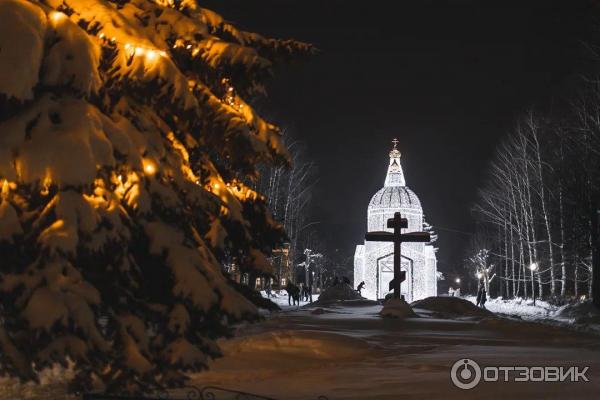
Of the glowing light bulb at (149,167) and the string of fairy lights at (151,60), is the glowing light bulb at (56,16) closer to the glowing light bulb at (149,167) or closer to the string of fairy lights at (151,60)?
the string of fairy lights at (151,60)

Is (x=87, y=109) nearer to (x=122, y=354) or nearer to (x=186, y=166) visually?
(x=186, y=166)

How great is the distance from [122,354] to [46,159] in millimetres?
1674

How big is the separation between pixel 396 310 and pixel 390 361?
37.5 ft

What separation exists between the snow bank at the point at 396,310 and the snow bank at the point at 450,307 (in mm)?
3567

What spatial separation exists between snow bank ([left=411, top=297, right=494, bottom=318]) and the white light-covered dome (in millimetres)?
31422

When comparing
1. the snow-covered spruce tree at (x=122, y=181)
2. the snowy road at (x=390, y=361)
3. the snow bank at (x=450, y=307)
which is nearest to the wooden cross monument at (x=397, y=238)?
the snow bank at (x=450, y=307)

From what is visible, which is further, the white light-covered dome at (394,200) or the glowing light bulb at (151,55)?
the white light-covered dome at (394,200)

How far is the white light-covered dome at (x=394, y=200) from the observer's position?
6053cm

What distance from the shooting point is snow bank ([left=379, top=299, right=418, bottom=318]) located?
2162 centimetres

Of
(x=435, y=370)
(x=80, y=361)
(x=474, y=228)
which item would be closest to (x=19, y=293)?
(x=80, y=361)

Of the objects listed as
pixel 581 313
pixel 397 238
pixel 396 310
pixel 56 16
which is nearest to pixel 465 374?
pixel 56 16

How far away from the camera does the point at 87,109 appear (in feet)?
17.7

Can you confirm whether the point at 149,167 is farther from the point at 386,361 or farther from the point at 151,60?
the point at 386,361

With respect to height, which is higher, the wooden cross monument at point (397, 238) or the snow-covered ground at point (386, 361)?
the wooden cross monument at point (397, 238)
